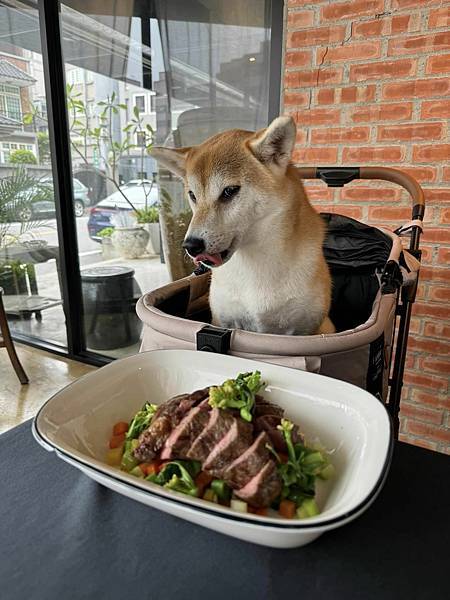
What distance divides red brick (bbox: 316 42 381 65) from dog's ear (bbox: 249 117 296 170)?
0.80 meters

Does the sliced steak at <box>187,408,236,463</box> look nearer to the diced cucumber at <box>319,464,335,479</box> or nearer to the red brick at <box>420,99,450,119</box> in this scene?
the diced cucumber at <box>319,464,335,479</box>

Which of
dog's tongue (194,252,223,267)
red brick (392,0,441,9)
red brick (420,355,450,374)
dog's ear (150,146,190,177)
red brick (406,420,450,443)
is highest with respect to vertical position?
red brick (392,0,441,9)

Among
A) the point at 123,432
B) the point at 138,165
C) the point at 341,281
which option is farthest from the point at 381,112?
the point at 123,432

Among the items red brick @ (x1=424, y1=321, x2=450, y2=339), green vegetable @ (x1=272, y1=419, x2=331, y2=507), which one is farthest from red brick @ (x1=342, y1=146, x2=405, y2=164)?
green vegetable @ (x1=272, y1=419, x2=331, y2=507)

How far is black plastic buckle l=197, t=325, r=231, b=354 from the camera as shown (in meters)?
0.69

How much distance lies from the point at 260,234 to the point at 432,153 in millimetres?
865

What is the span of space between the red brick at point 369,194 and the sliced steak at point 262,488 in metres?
1.30

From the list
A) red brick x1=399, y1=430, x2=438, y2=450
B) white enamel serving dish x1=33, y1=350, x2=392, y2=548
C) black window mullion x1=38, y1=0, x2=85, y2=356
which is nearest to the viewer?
white enamel serving dish x1=33, y1=350, x2=392, y2=548

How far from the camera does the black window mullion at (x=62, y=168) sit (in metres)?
2.17

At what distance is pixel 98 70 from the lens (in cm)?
223

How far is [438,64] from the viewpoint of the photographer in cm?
138

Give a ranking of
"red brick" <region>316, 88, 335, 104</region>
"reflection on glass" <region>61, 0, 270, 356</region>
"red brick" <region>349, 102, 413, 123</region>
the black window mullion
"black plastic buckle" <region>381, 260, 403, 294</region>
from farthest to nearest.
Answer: the black window mullion → "reflection on glass" <region>61, 0, 270, 356</region> → "red brick" <region>316, 88, 335, 104</region> → "red brick" <region>349, 102, 413, 123</region> → "black plastic buckle" <region>381, 260, 403, 294</region>

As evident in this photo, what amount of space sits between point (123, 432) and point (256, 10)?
5.74 ft

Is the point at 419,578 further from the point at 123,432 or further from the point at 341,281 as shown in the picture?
the point at 341,281
